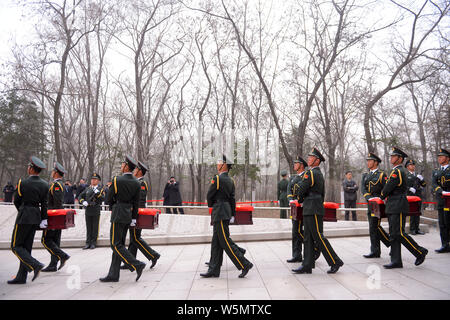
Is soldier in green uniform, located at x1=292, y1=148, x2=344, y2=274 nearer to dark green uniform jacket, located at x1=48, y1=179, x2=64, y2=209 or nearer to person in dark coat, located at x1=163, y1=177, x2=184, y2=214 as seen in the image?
dark green uniform jacket, located at x1=48, y1=179, x2=64, y2=209

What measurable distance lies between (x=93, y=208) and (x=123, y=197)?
4152 millimetres

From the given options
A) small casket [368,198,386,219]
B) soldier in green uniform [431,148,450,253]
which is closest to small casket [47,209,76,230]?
small casket [368,198,386,219]

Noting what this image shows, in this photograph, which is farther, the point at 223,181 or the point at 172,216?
the point at 172,216

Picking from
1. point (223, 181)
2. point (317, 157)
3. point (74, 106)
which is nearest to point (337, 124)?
point (317, 157)

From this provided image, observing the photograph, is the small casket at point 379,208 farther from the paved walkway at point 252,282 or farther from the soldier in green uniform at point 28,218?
the soldier in green uniform at point 28,218

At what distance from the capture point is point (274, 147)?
28.9m

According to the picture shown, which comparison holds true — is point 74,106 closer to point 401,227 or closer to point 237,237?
point 237,237

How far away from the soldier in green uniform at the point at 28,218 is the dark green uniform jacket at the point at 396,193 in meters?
6.32

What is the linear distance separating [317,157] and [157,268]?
12.8ft

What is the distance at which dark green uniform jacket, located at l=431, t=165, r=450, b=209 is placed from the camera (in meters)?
6.87

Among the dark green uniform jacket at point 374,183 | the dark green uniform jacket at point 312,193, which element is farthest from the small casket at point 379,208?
the dark green uniform jacket at point 312,193

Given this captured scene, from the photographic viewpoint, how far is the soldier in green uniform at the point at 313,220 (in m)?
5.29

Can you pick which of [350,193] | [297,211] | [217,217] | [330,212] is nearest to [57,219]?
[217,217]
